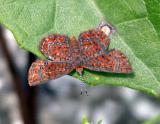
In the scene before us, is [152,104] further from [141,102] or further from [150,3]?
[150,3]

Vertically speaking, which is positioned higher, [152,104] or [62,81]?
[62,81]

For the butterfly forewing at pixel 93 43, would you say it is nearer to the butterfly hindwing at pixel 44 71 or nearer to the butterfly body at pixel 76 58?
the butterfly body at pixel 76 58

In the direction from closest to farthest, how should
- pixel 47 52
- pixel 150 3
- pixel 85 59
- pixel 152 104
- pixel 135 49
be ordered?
pixel 150 3 < pixel 135 49 < pixel 47 52 < pixel 85 59 < pixel 152 104

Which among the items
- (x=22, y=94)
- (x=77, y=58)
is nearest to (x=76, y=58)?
(x=77, y=58)

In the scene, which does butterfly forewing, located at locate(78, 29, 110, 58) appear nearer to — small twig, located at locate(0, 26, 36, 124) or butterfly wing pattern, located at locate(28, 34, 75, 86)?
butterfly wing pattern, located at locate(28, 34, 75, 86)

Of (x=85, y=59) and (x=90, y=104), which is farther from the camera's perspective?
(x=90, y=104)

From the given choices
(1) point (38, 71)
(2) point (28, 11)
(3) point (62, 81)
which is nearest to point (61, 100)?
(3) point (62, 81)
